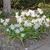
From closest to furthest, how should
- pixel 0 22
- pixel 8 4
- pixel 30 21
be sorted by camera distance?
pixel 30 21
pixel 0 22
pixel 8 4

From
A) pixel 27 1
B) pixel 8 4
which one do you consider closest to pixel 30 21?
pixel 8 4

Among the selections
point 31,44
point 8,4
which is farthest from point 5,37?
point 8,4

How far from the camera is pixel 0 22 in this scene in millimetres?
6496

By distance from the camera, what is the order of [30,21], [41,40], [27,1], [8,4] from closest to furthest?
[41,40], [30,21], [8,4], [27,1]

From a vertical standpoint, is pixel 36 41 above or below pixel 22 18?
below

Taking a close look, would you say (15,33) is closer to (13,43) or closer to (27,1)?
(13,43)

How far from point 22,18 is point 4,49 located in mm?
1075

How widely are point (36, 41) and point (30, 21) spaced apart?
0.70 meters

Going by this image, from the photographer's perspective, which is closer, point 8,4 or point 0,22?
point 0,22

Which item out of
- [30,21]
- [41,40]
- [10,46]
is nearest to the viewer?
[10,46]

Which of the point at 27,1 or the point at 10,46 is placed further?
the point at 27,1

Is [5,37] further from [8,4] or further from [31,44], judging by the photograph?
[8,4]

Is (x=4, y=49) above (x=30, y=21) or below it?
below

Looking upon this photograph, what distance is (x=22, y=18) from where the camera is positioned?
592cm
